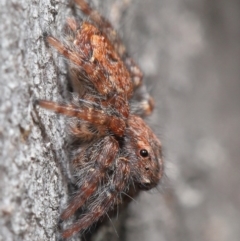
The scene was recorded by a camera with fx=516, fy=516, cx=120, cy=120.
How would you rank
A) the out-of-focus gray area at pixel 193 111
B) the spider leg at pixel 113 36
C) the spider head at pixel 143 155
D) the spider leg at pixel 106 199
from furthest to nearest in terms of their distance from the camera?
the out-of-focus gray area at pixel 193 111 < the spider leg at pixel 113 36 < the spider head at pixel 143 155 < the spider leg at pixel 106 199

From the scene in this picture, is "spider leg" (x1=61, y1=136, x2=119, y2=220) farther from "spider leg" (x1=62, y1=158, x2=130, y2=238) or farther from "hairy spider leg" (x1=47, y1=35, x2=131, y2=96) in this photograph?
"hairy spider leg" (x1=47, y1=35, x2=131, y2=96)

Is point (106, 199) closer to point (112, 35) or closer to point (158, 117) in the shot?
point (112, 35)

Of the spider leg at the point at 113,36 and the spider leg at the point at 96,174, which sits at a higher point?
the spider leg at the point at 113,36

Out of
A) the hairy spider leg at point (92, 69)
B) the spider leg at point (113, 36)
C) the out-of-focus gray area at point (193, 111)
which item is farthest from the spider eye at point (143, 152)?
the out-of-focus gray area at point (193, 111)

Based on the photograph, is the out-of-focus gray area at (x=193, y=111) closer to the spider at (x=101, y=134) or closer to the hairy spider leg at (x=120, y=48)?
the hairy spider leg at (x=120, y=48)

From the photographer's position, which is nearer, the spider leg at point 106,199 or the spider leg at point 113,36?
the spider leg at point 106,199

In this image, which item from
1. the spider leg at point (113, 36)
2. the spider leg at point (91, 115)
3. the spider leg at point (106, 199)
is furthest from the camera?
the spider leg at point (113, 36)

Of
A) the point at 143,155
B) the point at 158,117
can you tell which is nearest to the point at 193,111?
the point at 158,117

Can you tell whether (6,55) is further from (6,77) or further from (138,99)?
(138,99)
